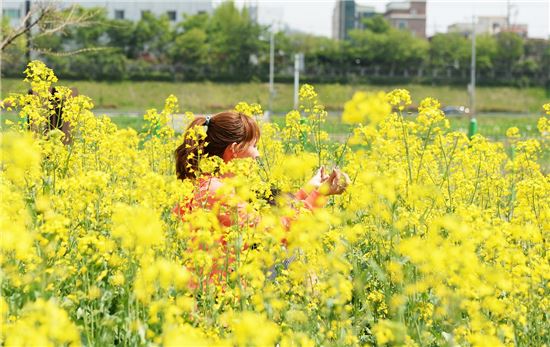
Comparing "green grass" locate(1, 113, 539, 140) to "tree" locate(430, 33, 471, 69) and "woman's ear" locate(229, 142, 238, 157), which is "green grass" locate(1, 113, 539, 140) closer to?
"woman's ear" locate(229, 142, 238, 157)

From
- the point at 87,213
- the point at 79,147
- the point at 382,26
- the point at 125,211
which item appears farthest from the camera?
the point at 382,26

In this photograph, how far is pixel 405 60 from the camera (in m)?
66.5

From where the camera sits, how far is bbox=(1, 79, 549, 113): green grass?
48.3m

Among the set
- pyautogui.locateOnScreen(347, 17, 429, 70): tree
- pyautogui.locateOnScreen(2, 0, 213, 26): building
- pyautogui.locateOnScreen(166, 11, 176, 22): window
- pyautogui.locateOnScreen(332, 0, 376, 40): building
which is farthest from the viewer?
pyautogui.locateOnScreen(332, 0, 376, 40): building

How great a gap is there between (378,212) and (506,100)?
5808 centimetres

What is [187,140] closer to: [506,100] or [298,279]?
[298,279]

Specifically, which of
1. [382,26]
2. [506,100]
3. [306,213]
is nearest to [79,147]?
[306,213]

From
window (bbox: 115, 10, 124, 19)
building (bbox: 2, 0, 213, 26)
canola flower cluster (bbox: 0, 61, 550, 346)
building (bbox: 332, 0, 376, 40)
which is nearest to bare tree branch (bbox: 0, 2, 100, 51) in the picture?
canola flower cluster (bbox: 0, 61, 550, 346)

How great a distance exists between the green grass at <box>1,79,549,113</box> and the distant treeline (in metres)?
1.56

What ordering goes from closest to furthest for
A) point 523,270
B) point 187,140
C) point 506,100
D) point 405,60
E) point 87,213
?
point 523,270, point 87,213, point 187,140, point 506,100, point 405,60

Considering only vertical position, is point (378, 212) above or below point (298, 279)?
above

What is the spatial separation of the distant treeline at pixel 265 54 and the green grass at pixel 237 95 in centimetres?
156

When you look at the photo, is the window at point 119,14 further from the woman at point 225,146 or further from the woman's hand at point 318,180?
the woman's hand at point 318,180

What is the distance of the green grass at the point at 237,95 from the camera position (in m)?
48.3
